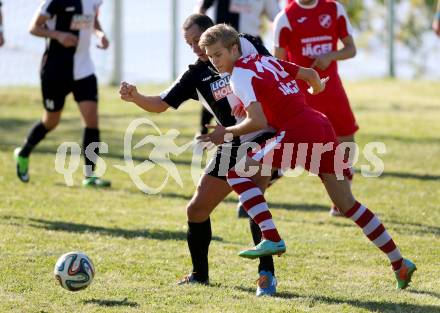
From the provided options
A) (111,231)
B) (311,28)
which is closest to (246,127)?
(111,231)

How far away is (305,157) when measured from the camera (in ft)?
19.1

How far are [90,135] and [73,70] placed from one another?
0.70 m

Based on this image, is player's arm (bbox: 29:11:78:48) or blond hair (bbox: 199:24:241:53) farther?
A: player's arm (bbox: 29:11:78:48)

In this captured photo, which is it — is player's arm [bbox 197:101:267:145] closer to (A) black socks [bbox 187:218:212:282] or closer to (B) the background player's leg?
(B) the background player's leg

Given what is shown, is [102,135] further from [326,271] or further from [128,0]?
[128,0]

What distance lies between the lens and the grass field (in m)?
5.86

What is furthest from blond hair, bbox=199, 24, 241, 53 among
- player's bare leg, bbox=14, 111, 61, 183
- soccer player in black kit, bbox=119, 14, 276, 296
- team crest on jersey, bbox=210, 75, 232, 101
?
player's bare leg, bbox=14, 111, 61, 183

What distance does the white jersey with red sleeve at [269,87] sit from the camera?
5598 millimetres

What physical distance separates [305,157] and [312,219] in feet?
9.52

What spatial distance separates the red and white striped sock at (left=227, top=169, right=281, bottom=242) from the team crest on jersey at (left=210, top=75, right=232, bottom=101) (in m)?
0.49

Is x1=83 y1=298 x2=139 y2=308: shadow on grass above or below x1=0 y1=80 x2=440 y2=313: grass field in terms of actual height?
above

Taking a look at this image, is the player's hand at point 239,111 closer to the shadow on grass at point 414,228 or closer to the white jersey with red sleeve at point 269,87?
the white jersey with red sleeve at point 269,87

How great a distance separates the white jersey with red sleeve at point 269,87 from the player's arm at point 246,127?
0.05 metres

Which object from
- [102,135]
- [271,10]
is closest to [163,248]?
[271,10]
